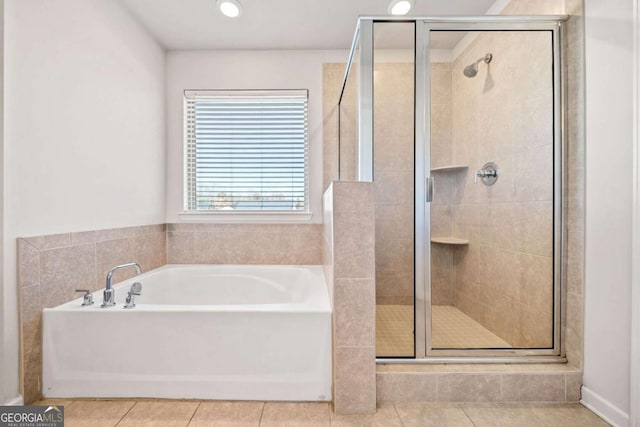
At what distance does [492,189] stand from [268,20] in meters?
1.94

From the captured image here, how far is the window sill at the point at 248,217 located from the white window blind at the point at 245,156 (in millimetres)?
53

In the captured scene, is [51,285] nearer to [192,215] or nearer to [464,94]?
[192,215]

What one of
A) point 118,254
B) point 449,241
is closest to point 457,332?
point 449,241

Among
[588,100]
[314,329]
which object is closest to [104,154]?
[314,329]

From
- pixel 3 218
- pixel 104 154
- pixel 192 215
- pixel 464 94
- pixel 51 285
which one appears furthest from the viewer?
pixel 192 215

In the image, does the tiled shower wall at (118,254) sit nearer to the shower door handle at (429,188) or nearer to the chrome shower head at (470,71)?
the shower door handle at (429,188)

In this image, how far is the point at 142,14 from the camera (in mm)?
2258

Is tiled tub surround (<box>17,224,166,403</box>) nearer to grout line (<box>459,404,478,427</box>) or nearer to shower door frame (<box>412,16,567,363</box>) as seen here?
shower door frame (<box>412,16,567,363</box>)

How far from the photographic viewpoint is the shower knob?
5.74ft

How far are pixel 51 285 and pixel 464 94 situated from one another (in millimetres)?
2349

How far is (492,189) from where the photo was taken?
1754 millimetres

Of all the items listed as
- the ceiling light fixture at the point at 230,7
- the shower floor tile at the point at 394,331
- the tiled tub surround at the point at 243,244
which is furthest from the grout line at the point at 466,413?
the ceiling light fixture at the point at 230,7

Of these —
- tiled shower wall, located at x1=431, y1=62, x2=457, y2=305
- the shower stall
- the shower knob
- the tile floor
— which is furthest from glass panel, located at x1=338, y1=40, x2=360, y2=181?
the tile floor

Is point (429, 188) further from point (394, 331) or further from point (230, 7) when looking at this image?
point (230, 7)
